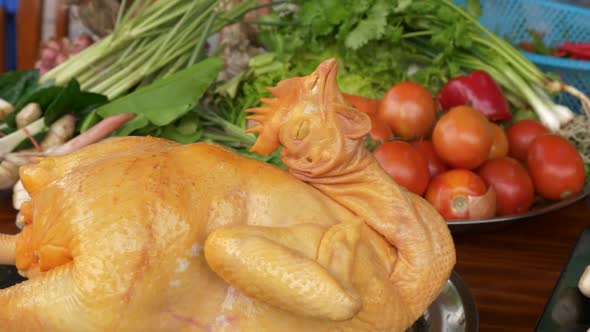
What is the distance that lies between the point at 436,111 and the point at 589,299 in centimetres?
89

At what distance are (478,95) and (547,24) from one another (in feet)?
3.63

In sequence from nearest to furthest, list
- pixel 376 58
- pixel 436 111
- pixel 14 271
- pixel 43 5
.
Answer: pixel 14 271 → pixel 436 111 → pixel 376 58 → pixel 43 5

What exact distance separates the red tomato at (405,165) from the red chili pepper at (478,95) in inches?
18.8

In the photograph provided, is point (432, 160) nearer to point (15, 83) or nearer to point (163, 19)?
point (163, 19)

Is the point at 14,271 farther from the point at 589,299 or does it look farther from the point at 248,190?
the point at 589,299

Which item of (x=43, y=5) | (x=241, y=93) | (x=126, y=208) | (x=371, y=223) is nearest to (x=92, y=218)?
(x=126, y=208)

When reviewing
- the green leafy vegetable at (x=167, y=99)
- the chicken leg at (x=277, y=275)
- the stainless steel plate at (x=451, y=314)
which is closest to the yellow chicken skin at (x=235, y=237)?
the chicken leg at (x=277, y=275)

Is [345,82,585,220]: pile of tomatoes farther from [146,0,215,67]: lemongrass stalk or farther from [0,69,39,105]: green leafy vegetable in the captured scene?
[0,69,39,105]: green leafy vegetable

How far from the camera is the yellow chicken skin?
620 millimetres

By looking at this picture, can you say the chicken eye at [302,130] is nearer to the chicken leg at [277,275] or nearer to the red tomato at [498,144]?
the chicken leg at [277,275]

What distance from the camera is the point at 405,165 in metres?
1.53

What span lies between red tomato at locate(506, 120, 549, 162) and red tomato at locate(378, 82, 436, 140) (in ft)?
0.86

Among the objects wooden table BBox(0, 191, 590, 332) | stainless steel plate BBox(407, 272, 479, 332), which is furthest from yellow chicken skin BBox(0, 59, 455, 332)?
wooden table BBox(0, 191, 590, 332)

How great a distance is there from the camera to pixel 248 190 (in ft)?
2.33
